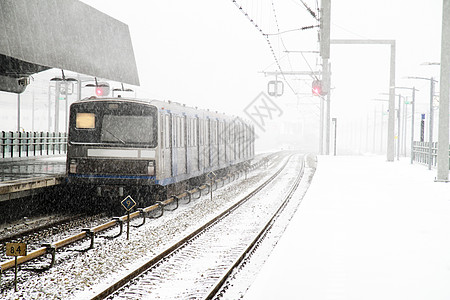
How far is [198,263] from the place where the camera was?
826 centimetres

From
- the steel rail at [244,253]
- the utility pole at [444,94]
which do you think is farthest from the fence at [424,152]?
the steel rail at [244,253]

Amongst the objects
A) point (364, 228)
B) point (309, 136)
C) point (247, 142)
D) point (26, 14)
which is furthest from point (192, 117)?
point (309, 136)

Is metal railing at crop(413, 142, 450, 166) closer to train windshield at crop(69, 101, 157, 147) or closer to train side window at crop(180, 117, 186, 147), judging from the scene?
train side window at crop(180, 117, 186, 147)

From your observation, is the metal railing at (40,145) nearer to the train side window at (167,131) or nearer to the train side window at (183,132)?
the train side window at (183,132)

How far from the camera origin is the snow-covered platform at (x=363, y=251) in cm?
612

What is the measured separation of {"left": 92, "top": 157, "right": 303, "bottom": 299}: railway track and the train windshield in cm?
273

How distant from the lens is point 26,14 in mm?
15453

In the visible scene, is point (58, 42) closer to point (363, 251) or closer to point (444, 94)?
point (363, 251)

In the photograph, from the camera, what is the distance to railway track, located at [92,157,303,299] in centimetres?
673

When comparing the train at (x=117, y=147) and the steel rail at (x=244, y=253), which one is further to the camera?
the train at (x=117, y=147)

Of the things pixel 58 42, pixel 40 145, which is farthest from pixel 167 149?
pixel 40 145

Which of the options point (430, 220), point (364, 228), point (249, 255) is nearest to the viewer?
point (249, 255)

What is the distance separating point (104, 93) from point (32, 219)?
11177 mm

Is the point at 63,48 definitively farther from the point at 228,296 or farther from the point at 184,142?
the point at 228,296
